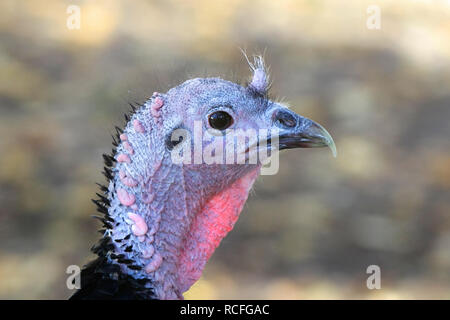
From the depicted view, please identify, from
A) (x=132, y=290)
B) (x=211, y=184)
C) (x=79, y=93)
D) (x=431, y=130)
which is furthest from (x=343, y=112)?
(x=132, y=290)

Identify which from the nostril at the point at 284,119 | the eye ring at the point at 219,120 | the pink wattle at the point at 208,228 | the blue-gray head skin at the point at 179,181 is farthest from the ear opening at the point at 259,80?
the pink wattle at the point at 208,228

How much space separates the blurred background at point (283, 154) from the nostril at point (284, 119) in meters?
0.51

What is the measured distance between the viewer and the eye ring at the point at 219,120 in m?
2.99

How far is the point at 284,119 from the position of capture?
3133mm

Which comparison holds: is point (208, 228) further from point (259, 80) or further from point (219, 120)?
point (259, 80)

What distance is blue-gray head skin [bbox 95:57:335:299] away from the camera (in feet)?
9.07

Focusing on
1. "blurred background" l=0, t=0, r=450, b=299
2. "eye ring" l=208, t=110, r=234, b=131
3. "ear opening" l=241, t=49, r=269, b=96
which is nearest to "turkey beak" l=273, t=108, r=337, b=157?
"ear opening" l=241, t=49, r=269, b=96

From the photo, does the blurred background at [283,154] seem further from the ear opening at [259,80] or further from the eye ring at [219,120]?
the eye ring at [219,120]

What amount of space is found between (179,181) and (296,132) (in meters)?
0.69

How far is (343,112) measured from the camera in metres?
7.16

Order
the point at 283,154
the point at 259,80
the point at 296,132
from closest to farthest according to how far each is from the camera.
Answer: the point at 296,132
the point at 259,80
the point at 283,154

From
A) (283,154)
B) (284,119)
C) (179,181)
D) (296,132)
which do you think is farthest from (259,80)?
(283,154)

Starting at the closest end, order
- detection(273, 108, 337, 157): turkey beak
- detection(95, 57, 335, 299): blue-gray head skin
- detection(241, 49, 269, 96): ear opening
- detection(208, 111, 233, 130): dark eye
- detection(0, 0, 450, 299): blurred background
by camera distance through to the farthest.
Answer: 1. detection(95, 57, 335, 299): blue-gray head skin
2. detection(208, 111, 233, 130): dark eye
3. detection(273, 108, 337, 157): turkey beak
4. detection(241, 49, 269, 96): ear opening
5. detection(0, 0, 450, 299): blurred background

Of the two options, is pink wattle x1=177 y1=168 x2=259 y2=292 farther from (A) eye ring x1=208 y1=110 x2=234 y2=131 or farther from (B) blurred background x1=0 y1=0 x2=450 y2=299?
(B) blurred background x1=0 y1=0 x2=450 y2=299
